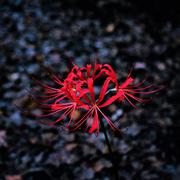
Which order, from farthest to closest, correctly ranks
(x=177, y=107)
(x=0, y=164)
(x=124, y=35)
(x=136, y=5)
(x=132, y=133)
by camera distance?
(x=136, y=5) < (x=124, y=35) < (x=177, y=107) < (x=132, y=133) < (x=0, y=164)

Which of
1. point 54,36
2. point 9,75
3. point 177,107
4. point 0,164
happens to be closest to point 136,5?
point 54,36

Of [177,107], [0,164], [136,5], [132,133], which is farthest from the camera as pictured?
[136,5]

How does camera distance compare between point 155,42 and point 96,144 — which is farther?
point 155,42

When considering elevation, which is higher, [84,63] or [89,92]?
[84,63]

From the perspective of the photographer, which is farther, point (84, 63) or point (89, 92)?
point (84, 63)

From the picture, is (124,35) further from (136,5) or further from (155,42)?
(136,5)

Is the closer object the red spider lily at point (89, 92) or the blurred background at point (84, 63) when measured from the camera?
the red spider lily at point (89, 92)

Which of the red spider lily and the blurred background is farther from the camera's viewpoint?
the blurred background

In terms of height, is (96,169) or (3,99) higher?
(3,99)
